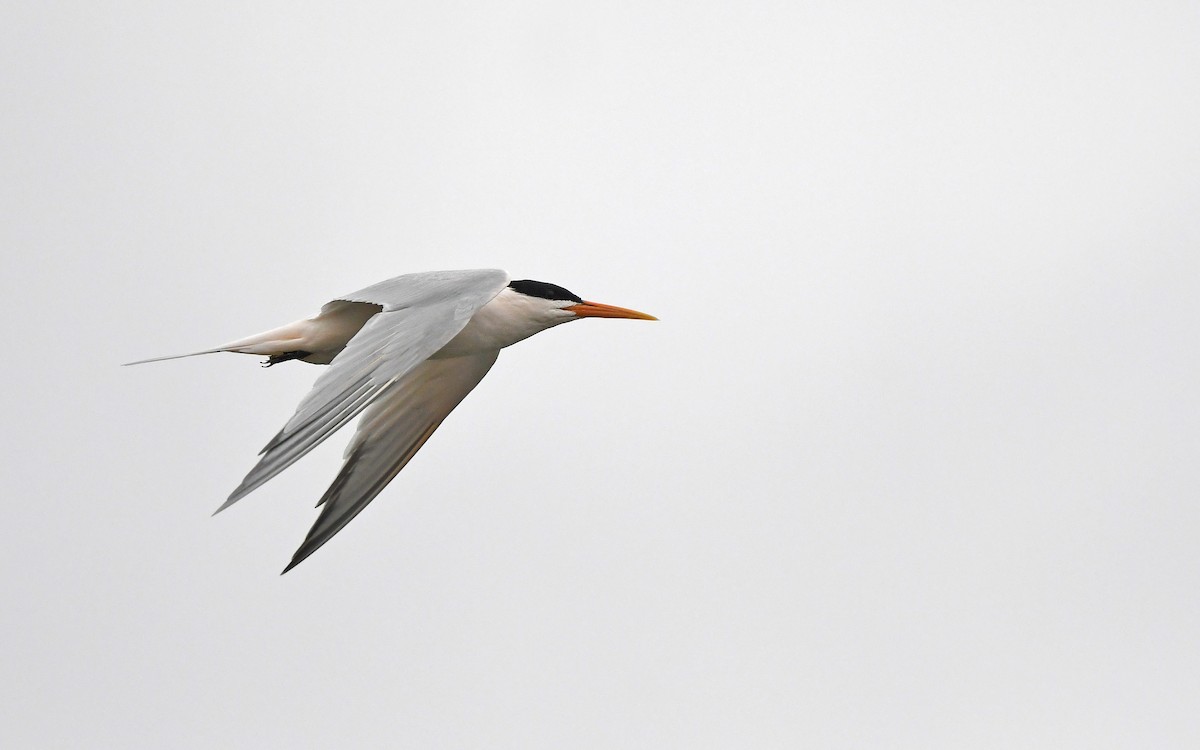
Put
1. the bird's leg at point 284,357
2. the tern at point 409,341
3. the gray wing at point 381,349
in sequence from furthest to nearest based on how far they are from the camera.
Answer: the bird's leg at point 284,357, the tern at point 409,341, the gray wing at point 381,349

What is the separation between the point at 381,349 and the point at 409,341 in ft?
0.75

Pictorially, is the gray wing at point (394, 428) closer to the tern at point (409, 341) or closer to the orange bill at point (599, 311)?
the tern at point (409, 341)

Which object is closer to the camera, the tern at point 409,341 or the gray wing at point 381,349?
the gray wing at point 381,349

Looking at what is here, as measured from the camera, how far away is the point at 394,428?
12.3 m

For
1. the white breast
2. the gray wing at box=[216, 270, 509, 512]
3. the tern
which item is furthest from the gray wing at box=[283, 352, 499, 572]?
the gray wing at box=[216, 270, 509, 512]

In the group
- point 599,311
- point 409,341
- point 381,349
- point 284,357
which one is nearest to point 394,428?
point 284,357

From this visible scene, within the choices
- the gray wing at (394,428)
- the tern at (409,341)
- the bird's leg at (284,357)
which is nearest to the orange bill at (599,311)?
the tern at (409,341)

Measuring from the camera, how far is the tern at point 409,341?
9.91 m

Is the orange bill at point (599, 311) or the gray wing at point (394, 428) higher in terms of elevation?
the orange bill at point (599, 311)

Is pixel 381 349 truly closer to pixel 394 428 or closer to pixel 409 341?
pixel 409 341

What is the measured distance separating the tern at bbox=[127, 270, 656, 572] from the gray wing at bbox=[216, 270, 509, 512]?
0.01 meters

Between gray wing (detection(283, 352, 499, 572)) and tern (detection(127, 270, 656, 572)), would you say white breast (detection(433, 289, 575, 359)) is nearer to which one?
tern (detection(127, 270, 656, 572))

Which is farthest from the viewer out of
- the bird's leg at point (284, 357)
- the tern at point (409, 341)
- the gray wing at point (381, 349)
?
the bird's leg at point (284, 357)

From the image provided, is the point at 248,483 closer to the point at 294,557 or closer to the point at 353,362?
the point at 353,362
